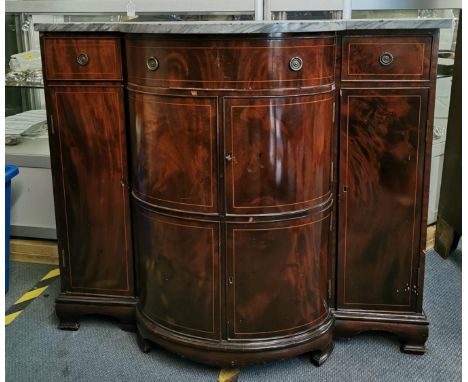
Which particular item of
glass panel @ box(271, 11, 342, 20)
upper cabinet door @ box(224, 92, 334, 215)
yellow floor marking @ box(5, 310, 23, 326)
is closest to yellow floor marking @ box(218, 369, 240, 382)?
upper cabinet door @ box(224, 92, 334, 215)

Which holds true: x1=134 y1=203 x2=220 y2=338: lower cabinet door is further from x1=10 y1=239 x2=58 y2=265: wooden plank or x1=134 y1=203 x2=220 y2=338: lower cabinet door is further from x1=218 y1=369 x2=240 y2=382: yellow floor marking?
x1=10 y1=239 x2=58 y2=265: wooden plank

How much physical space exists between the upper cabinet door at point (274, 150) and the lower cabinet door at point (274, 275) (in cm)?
8

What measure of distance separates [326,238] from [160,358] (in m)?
0.75

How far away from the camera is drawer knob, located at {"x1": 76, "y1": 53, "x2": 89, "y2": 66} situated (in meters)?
2.08

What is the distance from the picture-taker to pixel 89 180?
87.9 inches

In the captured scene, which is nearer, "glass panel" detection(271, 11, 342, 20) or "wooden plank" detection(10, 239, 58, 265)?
"glass panel" detection(271, 11, 342, 20)

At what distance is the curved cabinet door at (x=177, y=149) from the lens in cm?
189

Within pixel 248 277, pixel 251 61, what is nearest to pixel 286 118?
pixel 251 61

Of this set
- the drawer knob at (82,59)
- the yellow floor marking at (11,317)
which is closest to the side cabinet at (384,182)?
the drawer knob at (82,59)

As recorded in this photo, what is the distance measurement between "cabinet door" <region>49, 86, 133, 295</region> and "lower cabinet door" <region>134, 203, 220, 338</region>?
0.15 metres

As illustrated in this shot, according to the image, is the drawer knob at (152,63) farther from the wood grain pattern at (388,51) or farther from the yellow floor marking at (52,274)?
the yellow floor marking at (52,274)

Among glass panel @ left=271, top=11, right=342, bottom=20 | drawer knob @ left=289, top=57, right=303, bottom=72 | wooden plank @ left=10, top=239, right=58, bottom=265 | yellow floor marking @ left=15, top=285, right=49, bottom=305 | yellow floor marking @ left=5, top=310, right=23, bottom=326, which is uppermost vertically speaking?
glass panel @ left=271, top=11, right=342, bottom=20

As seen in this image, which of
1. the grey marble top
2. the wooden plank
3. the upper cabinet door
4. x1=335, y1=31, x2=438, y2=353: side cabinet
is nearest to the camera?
the grey marble top

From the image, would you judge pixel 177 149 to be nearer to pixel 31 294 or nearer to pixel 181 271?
pixel 181 271
